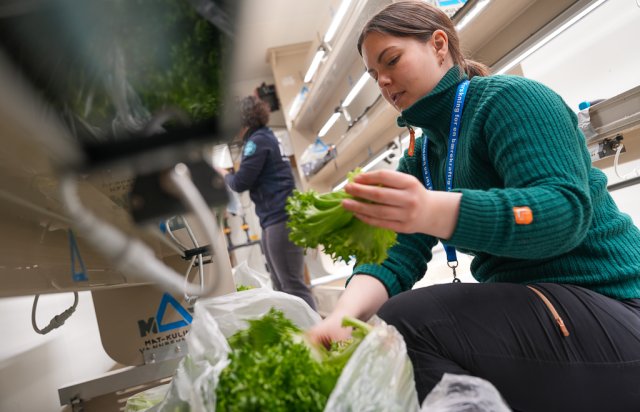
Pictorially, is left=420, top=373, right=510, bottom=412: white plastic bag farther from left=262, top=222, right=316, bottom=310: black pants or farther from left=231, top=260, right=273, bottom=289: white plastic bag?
left=262, top=222, right=316, bottom=310: black pants

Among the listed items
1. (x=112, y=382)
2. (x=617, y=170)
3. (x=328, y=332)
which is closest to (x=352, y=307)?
(x=328, y=332)

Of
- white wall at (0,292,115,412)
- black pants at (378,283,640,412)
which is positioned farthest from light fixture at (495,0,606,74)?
white wall at (0,292,115,412)

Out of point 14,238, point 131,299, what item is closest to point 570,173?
point 14,238

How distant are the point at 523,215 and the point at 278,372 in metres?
0.52

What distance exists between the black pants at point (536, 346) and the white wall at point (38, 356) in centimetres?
142

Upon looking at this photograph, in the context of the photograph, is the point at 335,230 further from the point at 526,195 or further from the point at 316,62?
the point at 316,62

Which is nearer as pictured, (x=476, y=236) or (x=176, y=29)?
(x=176, y=29)

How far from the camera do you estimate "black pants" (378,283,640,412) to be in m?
0.86

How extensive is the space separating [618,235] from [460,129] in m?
0.45

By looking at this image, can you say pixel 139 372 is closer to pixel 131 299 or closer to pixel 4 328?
pixel 131 299

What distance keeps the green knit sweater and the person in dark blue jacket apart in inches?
64.8

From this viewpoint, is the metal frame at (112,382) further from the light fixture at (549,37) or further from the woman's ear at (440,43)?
the light fixture at (549,37)

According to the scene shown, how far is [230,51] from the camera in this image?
481 millimetres

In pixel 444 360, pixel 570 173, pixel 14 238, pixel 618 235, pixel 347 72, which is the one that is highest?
pixel 347 72
